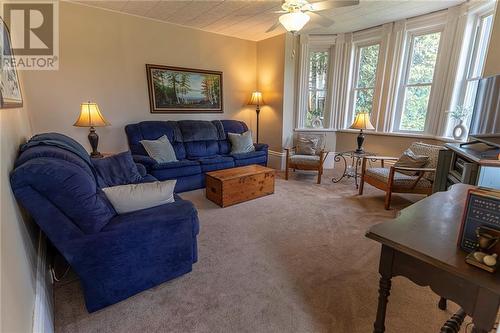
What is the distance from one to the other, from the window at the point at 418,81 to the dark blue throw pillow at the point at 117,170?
4352mm

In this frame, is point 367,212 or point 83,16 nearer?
point 367,212

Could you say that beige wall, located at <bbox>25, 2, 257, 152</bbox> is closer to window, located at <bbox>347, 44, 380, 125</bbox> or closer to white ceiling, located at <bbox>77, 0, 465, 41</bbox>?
white ceiling, located at <bbox>77, 0, 465, 41</bbox>

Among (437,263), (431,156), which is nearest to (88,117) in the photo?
(437,263)

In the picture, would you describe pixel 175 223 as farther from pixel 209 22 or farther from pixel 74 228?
pixel 209 22

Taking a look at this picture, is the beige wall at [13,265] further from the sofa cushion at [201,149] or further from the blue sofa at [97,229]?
the sofa cushion at [201,149]

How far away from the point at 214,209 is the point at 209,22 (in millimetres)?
3024

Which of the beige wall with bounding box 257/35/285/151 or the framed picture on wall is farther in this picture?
the beige wall with bounding box 257/35/285/151

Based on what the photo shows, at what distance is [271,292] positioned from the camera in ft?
5.83

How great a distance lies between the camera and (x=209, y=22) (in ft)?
13.3

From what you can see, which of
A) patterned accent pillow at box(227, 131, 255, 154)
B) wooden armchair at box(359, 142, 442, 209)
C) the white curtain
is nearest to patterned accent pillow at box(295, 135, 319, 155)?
patterned accent pillow at box(227, 131, 255, 154)

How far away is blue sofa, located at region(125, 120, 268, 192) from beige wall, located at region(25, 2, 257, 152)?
34 centimetres

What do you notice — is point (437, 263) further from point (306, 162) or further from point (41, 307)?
point (306, 162)

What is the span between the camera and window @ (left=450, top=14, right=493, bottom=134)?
10.8ft

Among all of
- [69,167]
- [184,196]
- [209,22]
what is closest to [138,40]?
[209,22]
